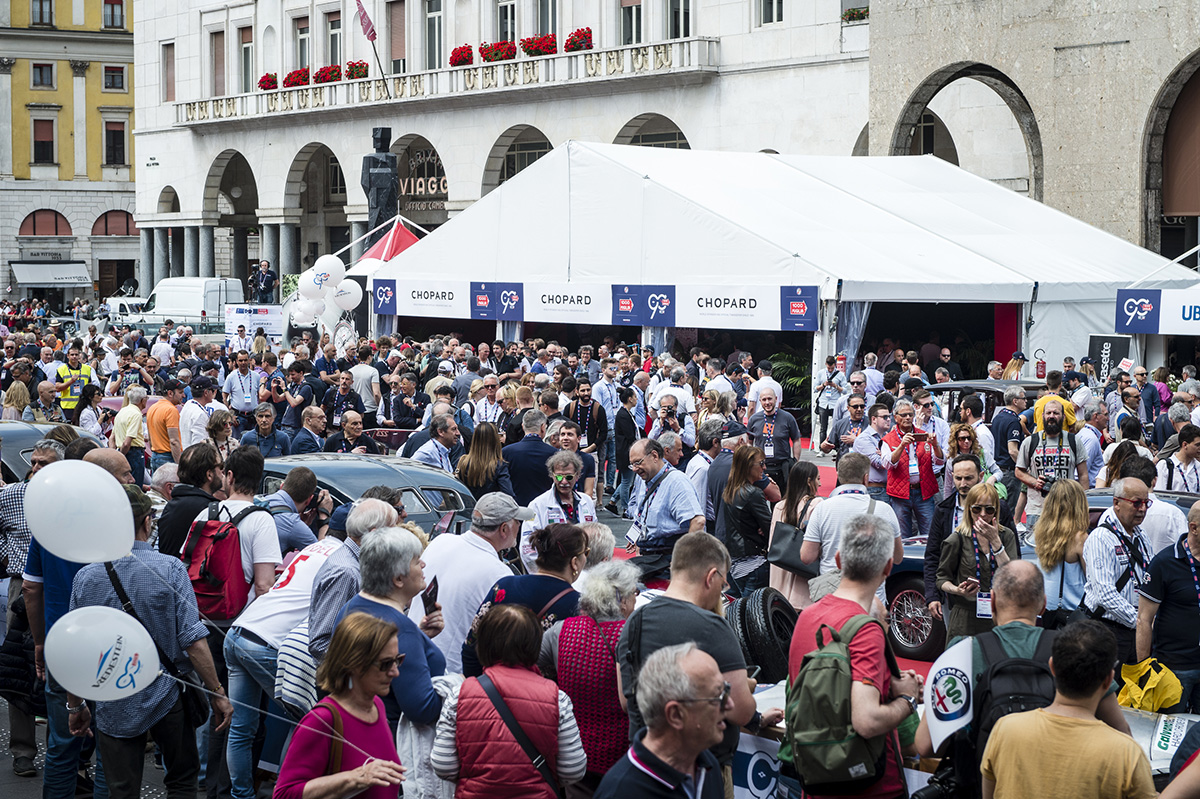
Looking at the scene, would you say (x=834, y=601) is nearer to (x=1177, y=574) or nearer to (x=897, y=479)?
(x=1177, y=574)

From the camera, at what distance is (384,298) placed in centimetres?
2744

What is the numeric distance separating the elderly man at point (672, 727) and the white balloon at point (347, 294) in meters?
23.2

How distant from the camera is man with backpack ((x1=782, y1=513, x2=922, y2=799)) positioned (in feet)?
15.6

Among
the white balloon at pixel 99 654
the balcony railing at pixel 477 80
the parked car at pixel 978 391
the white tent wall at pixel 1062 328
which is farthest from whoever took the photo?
the balcony railing at pixel 477 80

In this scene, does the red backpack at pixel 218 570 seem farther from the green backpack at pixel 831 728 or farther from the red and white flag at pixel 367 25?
the red and white flag at pixel 367 25

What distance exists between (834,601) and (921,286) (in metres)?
16.3

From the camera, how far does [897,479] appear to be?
11.7 metres

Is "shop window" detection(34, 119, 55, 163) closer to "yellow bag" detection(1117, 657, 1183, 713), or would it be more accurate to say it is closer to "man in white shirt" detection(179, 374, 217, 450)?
"man in white shirt" detection(179, 374, 217, 450)

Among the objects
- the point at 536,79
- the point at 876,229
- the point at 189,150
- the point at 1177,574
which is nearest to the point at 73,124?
the point at 189,150

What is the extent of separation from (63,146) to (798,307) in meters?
57.1

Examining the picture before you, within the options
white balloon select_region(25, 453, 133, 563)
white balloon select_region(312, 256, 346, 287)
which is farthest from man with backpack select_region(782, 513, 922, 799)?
white balloon select_region(312, 256, 346, 287)

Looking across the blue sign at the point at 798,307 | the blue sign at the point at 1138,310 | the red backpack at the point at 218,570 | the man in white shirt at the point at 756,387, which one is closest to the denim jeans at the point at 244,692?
the red backpack at the point at 218,570

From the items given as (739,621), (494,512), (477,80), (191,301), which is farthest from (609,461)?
(191,301)

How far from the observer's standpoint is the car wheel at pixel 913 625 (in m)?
9.62
